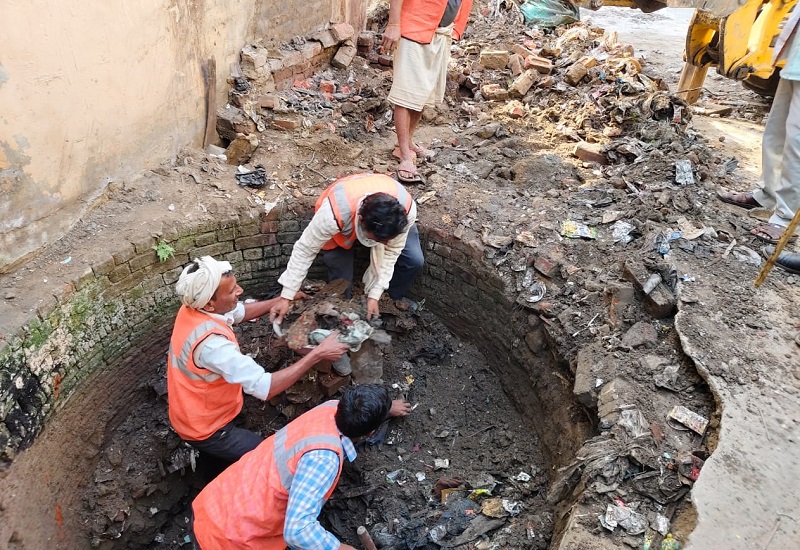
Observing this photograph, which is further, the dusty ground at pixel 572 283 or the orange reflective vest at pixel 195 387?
the orange reflective vest at pixel 195 387

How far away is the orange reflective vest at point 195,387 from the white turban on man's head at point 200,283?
0.11m

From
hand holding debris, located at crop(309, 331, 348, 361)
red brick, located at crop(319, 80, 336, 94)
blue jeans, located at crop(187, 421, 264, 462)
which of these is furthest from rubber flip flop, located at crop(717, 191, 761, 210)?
blue jeans, located at crop(187, 421, 264, 462)

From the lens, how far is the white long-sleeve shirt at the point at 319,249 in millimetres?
3345

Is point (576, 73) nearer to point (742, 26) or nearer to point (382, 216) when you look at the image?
point (742, 26)

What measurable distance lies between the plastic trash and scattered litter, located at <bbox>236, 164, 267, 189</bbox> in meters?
4.96

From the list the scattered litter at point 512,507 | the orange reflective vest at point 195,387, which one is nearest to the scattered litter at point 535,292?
the scattered litter at point 512,507

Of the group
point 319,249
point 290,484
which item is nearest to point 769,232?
point 319,249

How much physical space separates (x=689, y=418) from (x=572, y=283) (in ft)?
4.06

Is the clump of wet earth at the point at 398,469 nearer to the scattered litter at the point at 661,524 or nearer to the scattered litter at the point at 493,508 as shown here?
the scattered litter at the point at 493,508

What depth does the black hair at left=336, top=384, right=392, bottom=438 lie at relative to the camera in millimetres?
2418

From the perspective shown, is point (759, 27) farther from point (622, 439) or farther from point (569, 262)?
point (622, 439)

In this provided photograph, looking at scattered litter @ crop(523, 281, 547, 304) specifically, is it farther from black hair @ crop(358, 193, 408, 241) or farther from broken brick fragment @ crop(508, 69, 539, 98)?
broken brick fragment @ crop(508, 69, 539, 98)

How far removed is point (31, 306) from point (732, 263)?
4.26m

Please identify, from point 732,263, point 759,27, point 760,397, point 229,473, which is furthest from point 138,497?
point 759,27
